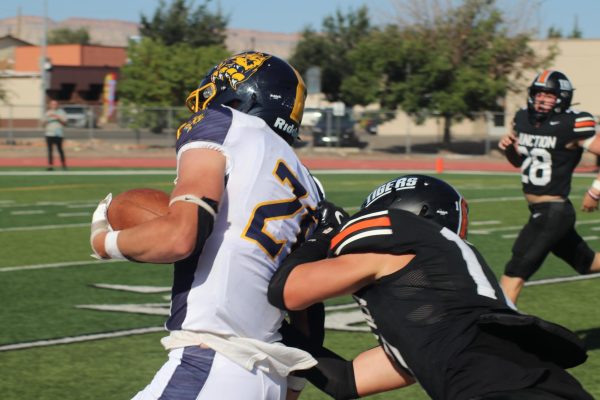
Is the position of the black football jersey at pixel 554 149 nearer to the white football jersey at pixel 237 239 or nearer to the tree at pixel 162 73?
the white football jersey at pixel 237 239

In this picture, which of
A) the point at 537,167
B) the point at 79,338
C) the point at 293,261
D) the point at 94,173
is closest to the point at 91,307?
the point at 79,338

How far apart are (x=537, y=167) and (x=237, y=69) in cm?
471

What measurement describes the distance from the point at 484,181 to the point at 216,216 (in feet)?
67.9

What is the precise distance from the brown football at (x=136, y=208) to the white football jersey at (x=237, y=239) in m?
0.16

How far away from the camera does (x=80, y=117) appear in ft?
144

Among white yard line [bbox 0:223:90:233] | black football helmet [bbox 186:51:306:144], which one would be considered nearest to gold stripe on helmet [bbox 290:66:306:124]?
black football helmet [bbox 186:51:306:144]

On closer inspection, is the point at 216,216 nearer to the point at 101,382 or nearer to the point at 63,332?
the point at 101,382

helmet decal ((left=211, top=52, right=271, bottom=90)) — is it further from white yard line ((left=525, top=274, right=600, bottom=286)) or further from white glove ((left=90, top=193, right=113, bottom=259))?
white yard line ((left=525, top=274, right=600, bottom=286))

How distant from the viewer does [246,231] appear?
9.53 feet

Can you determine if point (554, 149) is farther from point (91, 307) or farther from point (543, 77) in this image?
point (91, 307)

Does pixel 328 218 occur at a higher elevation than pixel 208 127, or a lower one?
lower

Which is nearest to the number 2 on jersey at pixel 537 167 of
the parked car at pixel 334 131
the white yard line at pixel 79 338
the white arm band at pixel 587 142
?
the white arm band at pixel 587 142

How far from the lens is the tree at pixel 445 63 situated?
35.8 m

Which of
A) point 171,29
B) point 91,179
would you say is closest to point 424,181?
point 91,179
